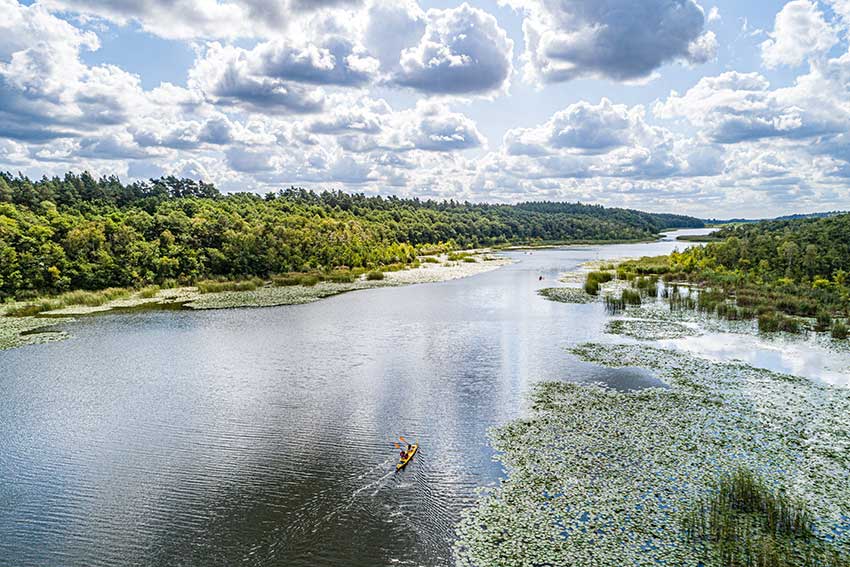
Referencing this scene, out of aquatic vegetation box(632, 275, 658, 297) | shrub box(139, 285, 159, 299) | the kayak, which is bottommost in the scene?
the kayak

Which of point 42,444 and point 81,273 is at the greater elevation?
point 81,273

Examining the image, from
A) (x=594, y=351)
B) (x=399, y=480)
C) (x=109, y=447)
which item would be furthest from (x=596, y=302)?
(x=109, y=447)

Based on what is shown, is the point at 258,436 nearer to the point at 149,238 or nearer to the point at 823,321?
the point at 823,321

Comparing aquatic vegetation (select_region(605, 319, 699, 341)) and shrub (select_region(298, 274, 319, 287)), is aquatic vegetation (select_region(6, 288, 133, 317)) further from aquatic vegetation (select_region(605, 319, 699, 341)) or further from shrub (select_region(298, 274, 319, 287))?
aquatic vegetation (select_region(605, 319, 699, 341))

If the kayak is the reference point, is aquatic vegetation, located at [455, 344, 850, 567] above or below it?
below

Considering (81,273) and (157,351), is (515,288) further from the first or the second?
(81,273)

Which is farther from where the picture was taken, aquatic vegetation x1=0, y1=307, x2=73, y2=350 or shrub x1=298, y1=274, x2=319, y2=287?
shrub x1=298, y1=274, x2=319, y2=287

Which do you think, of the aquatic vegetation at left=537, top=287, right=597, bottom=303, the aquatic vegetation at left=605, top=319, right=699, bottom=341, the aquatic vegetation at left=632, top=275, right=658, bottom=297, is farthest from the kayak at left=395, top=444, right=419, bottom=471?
the aquatic vegetation at left=632, top=275, right=658, bottom=297
